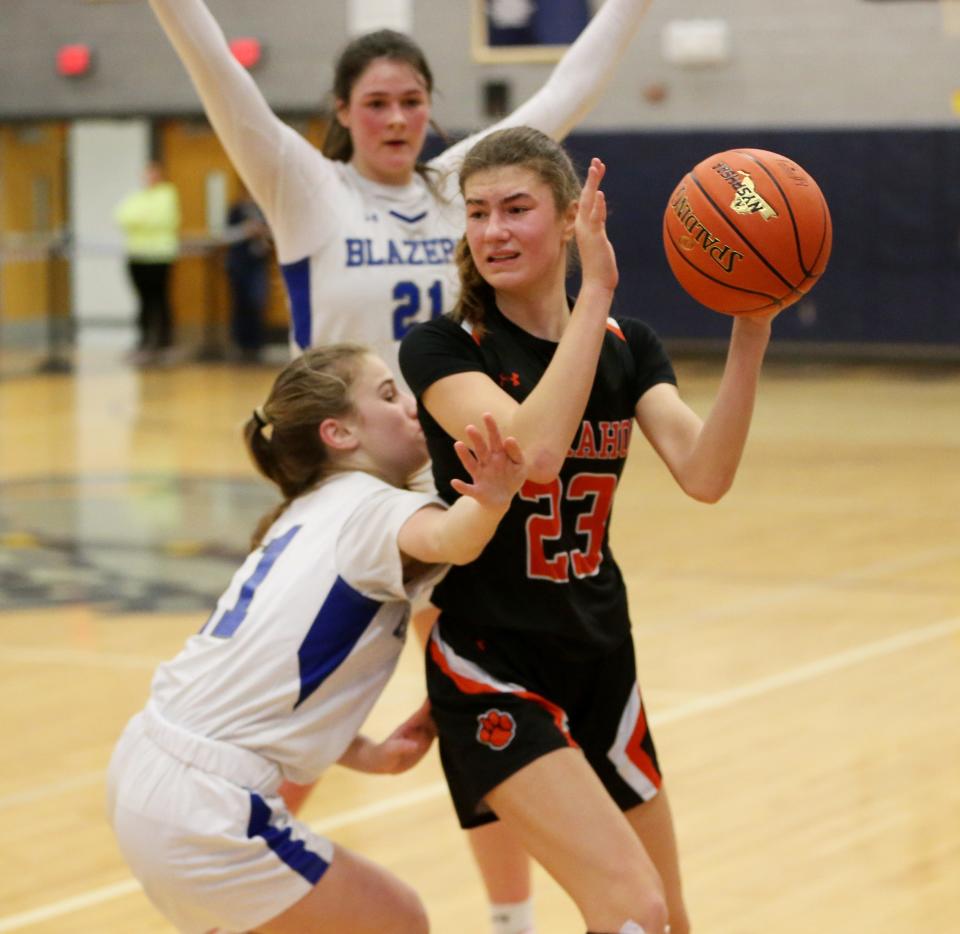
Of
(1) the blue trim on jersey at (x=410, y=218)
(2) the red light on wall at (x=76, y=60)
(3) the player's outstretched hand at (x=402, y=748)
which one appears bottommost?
(3) the player's outstretched hand at (x=402, y=748)

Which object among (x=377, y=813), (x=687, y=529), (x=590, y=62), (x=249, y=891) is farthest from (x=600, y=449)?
(x=687, y=529)

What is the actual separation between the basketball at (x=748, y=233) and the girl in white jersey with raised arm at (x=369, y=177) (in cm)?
96

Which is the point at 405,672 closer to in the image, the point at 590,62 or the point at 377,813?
the point at 377,813

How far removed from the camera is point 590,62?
13.4ft

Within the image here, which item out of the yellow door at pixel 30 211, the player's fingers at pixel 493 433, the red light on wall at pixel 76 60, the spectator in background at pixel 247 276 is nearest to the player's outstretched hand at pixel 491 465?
the player's fingers at pixel 493 433

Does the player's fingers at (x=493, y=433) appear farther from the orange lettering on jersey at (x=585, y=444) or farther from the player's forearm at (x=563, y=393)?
the orange lettering on jersey at (x=585, y=444)

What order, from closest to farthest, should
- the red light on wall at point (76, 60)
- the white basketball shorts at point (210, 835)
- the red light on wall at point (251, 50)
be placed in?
the white basketball shorts at point (210, 835) → the red light on wall at point (251, 50) → the red light on wall at point (76, 60)

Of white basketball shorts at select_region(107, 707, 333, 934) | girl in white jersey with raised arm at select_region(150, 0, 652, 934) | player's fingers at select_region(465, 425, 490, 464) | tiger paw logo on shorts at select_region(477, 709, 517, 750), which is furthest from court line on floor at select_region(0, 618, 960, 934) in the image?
player's fingers at select_region(465, 425, 490, 464)

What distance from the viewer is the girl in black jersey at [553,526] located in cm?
278

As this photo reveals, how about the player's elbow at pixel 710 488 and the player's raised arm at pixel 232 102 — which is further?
the player's raised arm at pixel 232 102

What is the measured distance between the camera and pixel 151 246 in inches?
706

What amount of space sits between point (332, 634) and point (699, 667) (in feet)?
11.2

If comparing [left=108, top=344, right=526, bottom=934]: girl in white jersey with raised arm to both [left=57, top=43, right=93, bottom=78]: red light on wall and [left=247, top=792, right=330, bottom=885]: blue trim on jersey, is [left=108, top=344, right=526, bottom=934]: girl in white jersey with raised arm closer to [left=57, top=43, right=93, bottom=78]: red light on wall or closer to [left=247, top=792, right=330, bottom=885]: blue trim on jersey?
[left=247, top=792, right=330, bottom=885]: blue trim on jersey

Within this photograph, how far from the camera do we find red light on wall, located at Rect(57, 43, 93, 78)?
19.7 m
